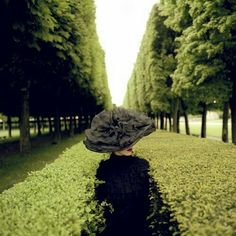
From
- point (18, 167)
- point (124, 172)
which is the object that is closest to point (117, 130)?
point (124, 172)

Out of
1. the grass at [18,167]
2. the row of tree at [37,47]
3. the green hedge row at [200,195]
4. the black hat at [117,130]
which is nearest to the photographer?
the green hedge row at [200,195]

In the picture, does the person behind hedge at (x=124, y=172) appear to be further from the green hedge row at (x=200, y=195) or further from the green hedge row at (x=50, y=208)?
the green hedge row at (x=200, y=195)

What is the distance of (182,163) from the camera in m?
8.44

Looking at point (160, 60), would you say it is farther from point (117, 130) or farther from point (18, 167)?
point (117, 130)

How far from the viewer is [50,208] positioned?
4.50m

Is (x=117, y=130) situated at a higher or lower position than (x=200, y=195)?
higher

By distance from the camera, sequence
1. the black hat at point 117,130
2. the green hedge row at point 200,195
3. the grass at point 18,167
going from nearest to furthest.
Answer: the green hedge row at point 200,195 → the black hat at point 117,130 → the grass at point 18,167

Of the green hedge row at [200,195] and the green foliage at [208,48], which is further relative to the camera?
the green foliage at [208,48]

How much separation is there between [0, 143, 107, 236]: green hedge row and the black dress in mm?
248

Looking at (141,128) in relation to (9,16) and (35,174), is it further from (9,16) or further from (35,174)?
(9,16)

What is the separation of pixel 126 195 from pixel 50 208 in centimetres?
120

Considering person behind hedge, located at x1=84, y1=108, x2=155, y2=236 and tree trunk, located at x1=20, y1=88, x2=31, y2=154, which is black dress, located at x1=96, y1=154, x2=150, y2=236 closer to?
person behind hedge, located at x1=84, y1=108, x2=155, y2=236

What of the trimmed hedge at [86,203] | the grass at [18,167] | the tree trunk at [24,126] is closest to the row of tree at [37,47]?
the tree trunk at [24,126]

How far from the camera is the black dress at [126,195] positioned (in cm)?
533
